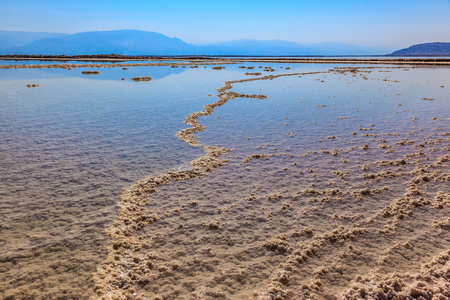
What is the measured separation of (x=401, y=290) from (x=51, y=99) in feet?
105

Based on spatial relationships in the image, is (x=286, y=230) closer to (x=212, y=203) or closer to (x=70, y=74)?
(x=212, y=203)

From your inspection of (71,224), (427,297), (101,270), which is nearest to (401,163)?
(427,297)

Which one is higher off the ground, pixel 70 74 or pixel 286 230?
pixel 70 74

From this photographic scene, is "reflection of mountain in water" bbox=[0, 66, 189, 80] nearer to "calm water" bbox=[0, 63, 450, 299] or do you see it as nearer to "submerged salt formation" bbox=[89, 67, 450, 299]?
"calm water" bbox=[0, 63, 450, 299]

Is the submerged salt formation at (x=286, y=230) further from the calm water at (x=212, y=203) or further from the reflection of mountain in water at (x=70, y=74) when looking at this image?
the reflection of mountain in water at (x=70, y=74)

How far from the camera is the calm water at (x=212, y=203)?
614 cm

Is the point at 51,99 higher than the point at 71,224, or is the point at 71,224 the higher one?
the point at 51,99

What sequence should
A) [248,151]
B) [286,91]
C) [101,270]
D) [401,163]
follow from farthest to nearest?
1. [286,91]
2. [248,151]
3. [401,163]
4. [101,270]

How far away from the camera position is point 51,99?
1085 inches

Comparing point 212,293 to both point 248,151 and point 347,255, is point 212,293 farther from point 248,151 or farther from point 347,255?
point 248,151

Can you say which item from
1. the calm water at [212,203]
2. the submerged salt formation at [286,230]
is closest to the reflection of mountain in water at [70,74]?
the calm water at [212,203]

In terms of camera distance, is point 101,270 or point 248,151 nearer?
point 101,270

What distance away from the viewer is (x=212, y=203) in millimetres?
9227

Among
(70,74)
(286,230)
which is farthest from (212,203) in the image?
(70,74)
